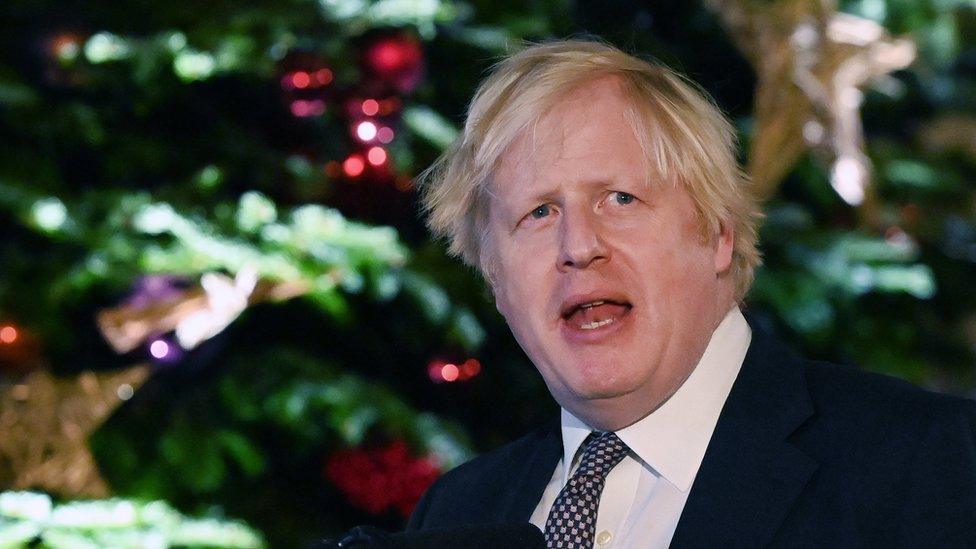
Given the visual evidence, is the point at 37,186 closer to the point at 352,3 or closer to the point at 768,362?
the point at 352,3

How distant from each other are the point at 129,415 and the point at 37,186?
43 cm

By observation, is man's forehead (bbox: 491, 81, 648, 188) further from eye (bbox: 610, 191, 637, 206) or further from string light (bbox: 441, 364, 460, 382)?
string light (bbox: 441, 364, 460, 382)

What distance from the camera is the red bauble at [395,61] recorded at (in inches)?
94.8

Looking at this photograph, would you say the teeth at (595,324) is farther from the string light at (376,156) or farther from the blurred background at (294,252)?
the string light at (376,156)

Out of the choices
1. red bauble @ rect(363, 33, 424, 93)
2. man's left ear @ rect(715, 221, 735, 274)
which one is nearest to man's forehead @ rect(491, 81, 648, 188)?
man's left ear @ rect(715, 221, 735, 274)

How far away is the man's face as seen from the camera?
145 cm

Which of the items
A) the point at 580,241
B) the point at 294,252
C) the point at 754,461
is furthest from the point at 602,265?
the point at 294,252

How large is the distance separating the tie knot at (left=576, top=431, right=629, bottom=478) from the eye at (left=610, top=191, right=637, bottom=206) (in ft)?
0.84

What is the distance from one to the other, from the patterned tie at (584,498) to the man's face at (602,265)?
0.09 feet

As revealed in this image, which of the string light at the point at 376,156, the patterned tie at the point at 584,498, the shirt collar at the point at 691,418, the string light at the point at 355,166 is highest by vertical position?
the shirt collar at the point at 691,418

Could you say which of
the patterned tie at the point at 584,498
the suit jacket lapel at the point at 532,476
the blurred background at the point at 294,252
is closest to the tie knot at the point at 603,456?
the patterned tie at the point at 584,498

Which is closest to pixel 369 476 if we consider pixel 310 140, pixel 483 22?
pixel 310 140

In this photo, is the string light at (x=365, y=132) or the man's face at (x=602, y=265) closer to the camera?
the man's face at (x=602, y=265)

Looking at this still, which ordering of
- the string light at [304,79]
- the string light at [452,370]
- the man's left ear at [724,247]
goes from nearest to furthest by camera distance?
1. the man's left ear at [724,247]
2. the string light at [304,79]
3. the string light at [452,370]
